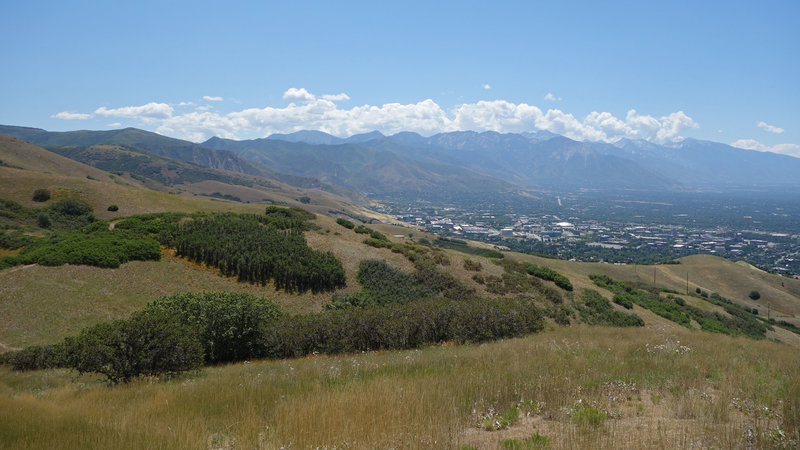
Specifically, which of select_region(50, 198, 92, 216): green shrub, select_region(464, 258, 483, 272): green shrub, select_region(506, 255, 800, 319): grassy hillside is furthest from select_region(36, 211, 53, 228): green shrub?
select_region(506, 255, 800, 319): grassy hillside

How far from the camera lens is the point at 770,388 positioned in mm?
6746

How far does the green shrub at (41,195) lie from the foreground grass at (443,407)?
194 ft

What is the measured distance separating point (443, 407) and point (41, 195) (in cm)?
6669

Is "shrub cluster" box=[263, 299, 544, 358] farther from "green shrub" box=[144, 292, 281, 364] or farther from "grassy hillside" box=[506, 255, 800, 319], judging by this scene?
"grassy hillside" box=[506, 255, 800, 319]

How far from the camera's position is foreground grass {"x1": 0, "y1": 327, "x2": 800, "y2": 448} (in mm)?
4789

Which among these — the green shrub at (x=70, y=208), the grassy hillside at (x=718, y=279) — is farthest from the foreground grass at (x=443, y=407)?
the grassy hillside at (x=718, y=279)

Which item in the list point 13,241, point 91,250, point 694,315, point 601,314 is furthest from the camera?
point 694,315

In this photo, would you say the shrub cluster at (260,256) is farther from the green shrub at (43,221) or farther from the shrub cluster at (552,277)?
the green shrub at (43,221)

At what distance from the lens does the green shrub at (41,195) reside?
A: 52062mm

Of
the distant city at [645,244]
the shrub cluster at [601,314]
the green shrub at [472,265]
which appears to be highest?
the green shrub at [472,265]

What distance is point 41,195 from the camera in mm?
52312

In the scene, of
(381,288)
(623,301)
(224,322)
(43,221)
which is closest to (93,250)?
(224,322)

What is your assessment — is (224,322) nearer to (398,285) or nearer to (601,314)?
(398,285)

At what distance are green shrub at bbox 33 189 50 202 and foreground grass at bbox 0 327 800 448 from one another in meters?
59.2
